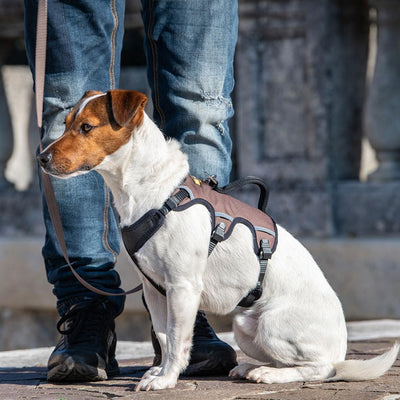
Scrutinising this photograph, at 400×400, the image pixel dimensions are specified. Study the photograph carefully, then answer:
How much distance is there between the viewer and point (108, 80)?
3139 mm

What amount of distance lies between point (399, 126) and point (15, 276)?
100 inches

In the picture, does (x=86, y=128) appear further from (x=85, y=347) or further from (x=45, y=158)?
(x=85, y=347)

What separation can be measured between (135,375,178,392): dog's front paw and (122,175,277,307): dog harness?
0.84 feet

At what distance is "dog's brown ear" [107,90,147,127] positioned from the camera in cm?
267

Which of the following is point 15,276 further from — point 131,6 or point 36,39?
point 36,39

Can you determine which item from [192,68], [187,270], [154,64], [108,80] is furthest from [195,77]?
[187,270]

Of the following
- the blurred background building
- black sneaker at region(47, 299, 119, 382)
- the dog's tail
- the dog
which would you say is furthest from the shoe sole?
the blurred background building

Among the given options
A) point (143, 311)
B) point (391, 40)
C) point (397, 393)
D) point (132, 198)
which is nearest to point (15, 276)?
point (143, 311)

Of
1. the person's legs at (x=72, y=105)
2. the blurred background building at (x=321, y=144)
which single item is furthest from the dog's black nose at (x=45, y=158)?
the blurred background building at (x=321, y=144)

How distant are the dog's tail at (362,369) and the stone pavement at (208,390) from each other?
0.02 m

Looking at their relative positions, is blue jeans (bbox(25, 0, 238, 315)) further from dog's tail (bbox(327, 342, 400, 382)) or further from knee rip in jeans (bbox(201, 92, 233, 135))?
dog's tail (bbox(327, 342, 400, 382))

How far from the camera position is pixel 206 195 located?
2781 mm

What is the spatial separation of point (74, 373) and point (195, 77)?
1052mm

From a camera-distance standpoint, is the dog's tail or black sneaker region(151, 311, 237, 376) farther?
black sneaker region(151, 311, 237, 376)
